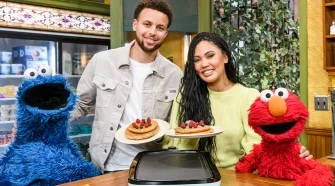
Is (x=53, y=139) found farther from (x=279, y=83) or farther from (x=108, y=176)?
(x=279, y=83)

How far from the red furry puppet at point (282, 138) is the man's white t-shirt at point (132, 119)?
698 millimetres

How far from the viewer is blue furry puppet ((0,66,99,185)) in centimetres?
127

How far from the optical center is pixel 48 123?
4.35 ft

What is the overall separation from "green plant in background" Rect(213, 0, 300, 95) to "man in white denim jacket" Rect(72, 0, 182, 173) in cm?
196

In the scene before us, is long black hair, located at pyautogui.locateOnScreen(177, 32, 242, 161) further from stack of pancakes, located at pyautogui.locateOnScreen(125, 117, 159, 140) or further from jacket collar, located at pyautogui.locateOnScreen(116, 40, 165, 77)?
jacket collar, located at pyautogui.locateOnScreen(116, 40, 165, 77)

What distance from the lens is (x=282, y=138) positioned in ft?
3.83

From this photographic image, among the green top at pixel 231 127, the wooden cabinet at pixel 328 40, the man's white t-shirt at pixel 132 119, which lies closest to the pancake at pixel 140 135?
the green top at pixel 231 127

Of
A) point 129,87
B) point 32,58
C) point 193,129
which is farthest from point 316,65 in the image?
point 32,58

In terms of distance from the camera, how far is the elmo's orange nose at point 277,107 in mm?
1124

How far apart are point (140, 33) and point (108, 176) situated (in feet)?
3.10

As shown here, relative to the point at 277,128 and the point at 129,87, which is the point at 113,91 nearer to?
the point at 129,87

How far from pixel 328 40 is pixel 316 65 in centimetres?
26

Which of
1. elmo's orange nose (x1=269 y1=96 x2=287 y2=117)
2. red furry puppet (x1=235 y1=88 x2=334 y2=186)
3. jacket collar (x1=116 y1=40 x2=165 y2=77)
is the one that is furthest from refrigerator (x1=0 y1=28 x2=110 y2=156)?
elmo's orange nose (x1=269 y1=96 x2=287 y2=117)

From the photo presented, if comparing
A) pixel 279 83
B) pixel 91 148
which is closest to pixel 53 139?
pixel 91 148
